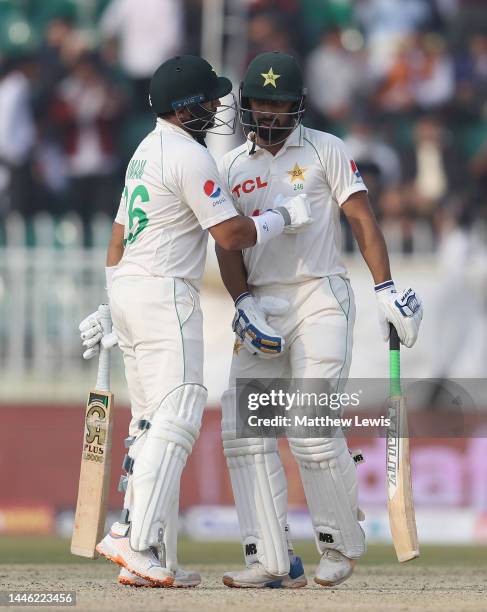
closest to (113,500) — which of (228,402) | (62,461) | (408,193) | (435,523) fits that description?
(62,461)

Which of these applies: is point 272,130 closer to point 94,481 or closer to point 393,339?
point 393,339

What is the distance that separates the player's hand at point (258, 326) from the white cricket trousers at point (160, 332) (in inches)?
8.6

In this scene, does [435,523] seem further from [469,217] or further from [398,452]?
[398,452]

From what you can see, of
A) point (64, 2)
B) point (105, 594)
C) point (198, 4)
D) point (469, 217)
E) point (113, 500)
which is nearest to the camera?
point (105, 594)

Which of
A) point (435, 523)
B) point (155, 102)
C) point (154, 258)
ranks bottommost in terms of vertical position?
point (435, 523)

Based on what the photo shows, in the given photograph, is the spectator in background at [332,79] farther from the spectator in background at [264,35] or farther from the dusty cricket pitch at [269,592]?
the dusty cricket pitch at [269,592]

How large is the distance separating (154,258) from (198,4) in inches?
276

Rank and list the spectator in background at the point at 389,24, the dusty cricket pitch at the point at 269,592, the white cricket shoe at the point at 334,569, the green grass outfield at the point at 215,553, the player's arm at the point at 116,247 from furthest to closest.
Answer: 1. the spectator in background at the point at 389,24
2. the green grass outfield at the point at 215,553
3. the player's arm at the point at 116,247
4. the white cricket shoe at the point at 334,569
5. the dusty cricket pitch at the point at 269,592

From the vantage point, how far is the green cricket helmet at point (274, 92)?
5930 millimetres

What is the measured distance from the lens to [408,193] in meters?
11.7

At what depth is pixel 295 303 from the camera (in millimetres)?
5980

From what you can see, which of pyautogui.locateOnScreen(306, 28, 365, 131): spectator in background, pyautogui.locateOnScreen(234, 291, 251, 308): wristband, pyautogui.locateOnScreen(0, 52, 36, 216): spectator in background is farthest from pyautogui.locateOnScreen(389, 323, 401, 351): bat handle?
pyautogui.locateOnScreen(306, 28, 365, 131): spectator in background

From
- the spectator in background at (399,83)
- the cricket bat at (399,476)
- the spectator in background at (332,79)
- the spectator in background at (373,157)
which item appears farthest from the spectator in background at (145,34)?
the cricket bat at (399,476)

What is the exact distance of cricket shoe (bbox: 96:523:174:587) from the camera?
544 cm
